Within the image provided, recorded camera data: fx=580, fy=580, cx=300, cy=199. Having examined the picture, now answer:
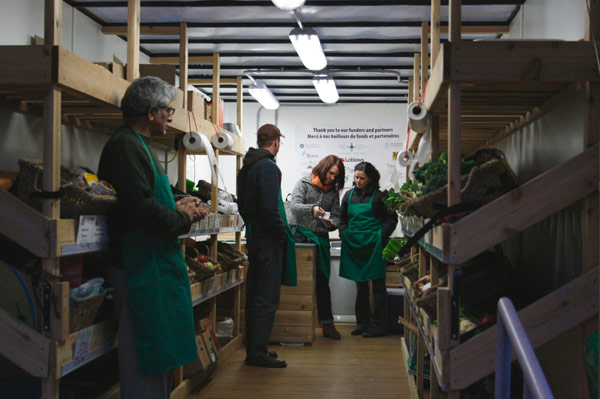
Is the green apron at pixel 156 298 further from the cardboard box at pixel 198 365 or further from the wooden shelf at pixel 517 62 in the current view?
the wooden shelf at pixel 517 62

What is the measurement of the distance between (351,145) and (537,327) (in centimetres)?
702

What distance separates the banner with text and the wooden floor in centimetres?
411

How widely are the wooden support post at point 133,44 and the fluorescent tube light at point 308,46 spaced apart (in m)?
2.02

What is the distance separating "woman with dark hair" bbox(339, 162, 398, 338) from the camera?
18.3 ft

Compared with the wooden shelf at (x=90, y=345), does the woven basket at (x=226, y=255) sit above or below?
above

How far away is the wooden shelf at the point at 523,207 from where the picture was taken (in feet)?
7.06

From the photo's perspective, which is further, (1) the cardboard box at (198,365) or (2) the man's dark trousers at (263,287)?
(2) the man's dark trousers at (263,287)

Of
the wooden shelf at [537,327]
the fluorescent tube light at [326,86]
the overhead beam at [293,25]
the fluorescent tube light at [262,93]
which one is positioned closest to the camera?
the wooden shelf at [537,327]

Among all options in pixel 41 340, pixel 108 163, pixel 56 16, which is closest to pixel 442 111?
pixel 108 163

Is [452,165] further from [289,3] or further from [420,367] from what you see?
[289,3]

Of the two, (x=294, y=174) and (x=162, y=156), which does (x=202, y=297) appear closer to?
(x=162, y=156)

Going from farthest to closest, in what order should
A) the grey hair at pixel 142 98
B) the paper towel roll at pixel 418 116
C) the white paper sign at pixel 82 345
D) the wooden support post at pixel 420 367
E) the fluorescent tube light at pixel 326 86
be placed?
the fluorescent tube light at pixel 326 86, the wooden support post at pixel 420 367, the paper towel roll at pixel 418 116, the grey hair at pixel 142 98, the white paper sign at pixel 82 345

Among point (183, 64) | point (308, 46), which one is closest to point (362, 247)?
point (308, 46)

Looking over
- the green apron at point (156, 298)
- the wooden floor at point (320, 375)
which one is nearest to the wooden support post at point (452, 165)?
the green apron at point (156, 298)
